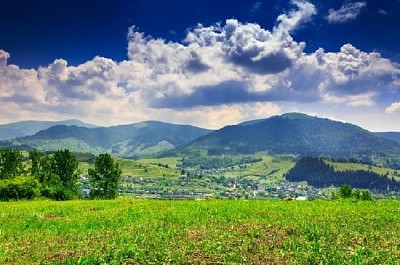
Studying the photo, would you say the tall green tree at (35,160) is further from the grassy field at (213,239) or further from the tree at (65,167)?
the grassy field at (213,239)

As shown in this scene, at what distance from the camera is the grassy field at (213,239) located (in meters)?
17.5

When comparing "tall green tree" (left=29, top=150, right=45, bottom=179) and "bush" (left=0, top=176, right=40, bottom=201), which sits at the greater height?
"tall green tree" (left=29, top=150, right=45, bottom=179)

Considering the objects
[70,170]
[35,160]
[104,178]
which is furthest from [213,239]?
[35,160]

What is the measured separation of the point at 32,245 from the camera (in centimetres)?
2264

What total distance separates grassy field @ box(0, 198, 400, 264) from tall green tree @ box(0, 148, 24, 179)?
103626mm

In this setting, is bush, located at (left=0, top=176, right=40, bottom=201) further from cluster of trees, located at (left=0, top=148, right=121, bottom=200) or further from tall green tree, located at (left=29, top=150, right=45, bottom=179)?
tall green tree, located at (left=29, top=150, right=45, bottom=179)

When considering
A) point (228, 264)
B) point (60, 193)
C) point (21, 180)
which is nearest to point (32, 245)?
point (228, 264)

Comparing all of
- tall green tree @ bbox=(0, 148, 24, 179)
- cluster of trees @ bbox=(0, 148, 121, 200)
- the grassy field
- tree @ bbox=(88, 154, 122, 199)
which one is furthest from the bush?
tall green tree @ bbox=(0, 148, 24, 179)

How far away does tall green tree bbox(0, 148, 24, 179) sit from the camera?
412ft

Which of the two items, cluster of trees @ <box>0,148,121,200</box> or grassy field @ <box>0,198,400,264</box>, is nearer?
grassy field @ <box>0,198,400,264</box>

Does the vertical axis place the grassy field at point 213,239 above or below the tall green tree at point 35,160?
below

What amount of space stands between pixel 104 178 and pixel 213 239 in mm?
105700

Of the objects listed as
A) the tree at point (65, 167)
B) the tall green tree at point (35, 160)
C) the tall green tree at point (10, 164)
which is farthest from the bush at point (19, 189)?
the tall green tree at point (10, 164)

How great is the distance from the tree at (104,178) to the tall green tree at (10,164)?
2561 cm
